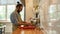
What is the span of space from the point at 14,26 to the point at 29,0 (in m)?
1.80

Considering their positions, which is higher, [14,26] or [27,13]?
[27,13]

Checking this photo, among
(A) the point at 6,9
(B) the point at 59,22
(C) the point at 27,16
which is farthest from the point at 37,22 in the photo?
(A) the point at 6,9

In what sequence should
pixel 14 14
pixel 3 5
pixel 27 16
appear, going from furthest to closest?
1. pixel 3 5
2. pixel 27 16
3. pixel 14 14

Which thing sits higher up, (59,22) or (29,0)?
(29,0)

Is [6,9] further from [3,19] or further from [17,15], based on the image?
[17,15]

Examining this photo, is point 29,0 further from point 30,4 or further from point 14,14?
point 14,14

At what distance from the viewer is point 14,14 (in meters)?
3.21

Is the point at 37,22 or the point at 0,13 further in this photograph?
the point at 0,13

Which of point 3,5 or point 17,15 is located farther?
point 3,5

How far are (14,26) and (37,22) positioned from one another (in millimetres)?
616

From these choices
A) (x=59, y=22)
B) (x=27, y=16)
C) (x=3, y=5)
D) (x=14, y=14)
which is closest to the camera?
(x=59, y=22)

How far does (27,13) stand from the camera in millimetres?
4887

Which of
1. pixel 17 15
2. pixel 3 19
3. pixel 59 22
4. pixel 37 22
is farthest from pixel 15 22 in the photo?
pixel 3 19

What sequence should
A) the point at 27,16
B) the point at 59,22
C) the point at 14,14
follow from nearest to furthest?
the point at 59,22 → the point at 14,14 → the point at 27,16
